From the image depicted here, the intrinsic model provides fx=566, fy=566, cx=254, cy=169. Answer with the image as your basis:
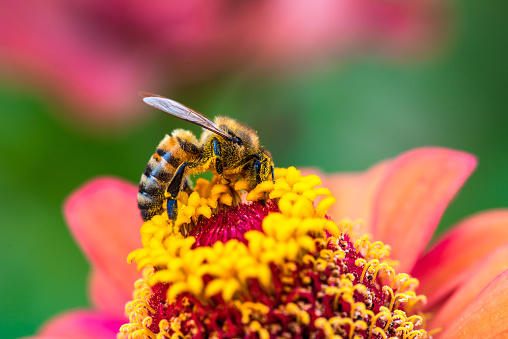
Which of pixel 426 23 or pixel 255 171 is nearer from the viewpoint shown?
pixel 255 171

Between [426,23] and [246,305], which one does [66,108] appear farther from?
[426,23]

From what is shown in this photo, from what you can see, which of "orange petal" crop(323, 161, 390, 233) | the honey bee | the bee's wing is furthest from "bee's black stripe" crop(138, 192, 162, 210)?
"orange petal" crop(323, 161, 390, 233)

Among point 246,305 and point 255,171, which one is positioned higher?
point 255,171

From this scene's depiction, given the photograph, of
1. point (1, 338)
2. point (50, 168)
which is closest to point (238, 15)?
point (50, 168)

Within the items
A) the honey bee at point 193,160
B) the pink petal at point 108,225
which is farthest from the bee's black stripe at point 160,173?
the pink petal at point 108,225

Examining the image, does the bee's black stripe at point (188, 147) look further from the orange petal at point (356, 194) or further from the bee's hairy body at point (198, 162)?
the orange petal at point (356, 194)
